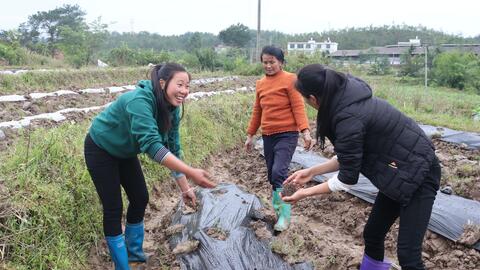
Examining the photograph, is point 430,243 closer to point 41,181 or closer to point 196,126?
point 41,181

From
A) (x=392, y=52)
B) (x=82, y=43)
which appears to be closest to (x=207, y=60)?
(x=82, y=43)

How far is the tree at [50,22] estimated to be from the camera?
28812 millimetres

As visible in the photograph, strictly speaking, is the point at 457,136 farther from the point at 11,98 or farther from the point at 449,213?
the point at 11,98

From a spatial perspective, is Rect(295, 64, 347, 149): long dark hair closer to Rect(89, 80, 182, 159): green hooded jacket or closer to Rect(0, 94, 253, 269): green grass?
Rect(89, 80, 182, 159): green hooded jacket

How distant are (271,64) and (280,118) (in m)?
0.44

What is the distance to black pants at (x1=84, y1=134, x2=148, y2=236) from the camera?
8.14 ft

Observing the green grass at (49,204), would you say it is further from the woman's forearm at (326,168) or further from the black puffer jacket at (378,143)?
the black puffer jacket at (378,143)

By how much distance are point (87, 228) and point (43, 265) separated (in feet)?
1.71

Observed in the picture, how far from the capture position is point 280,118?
135 inches

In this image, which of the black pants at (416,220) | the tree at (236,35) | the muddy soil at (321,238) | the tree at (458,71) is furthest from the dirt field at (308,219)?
the tree at (236,35)

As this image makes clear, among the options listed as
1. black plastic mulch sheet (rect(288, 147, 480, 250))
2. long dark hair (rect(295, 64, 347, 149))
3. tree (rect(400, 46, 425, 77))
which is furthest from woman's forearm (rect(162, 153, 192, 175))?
tree (rect(400, 46, 425, 77))

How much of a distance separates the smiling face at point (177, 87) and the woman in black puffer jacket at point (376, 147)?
0.64m

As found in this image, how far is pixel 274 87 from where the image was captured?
3.44 m

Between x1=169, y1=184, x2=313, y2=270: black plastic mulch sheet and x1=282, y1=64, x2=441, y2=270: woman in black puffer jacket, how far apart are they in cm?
87
